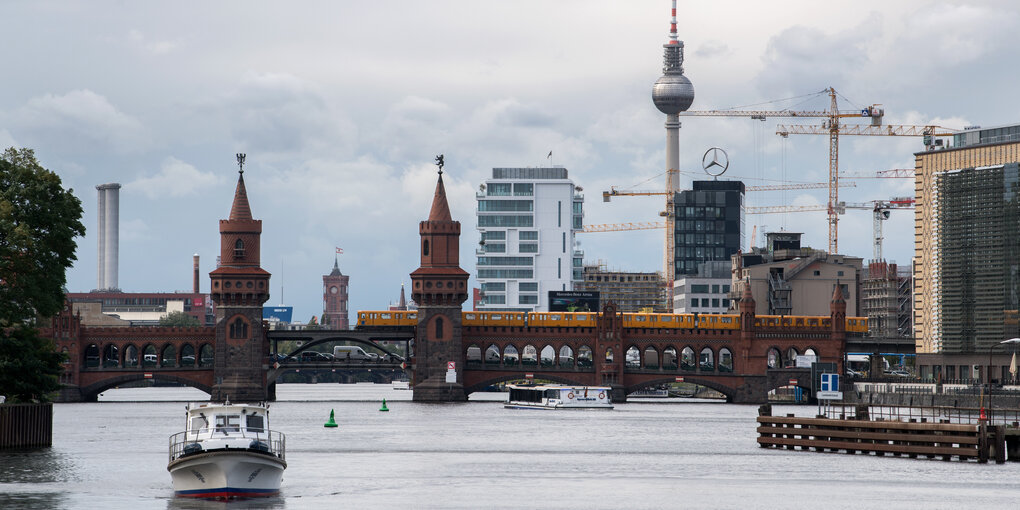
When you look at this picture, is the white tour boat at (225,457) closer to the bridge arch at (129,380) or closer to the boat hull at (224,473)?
the boat hull at (224,473)

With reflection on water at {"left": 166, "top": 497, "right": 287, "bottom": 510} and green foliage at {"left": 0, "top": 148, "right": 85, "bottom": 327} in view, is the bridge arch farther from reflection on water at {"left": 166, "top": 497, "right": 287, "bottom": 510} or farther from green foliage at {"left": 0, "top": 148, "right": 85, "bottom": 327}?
reflection on water at {"left": 166, "top": 497, "right": 287, "bottom": 510}

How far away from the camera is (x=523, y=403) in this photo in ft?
635

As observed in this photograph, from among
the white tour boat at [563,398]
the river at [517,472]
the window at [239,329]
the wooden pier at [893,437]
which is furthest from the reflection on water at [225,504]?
the window at [239,329]

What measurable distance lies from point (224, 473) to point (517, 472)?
83.0 ft

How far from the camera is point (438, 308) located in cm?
19825

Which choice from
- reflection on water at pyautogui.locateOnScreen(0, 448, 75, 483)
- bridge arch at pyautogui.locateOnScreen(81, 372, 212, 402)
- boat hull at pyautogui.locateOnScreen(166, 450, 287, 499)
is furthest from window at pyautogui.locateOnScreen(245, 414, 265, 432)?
bridge arch at pyautogui.locateOnScreen(81, 372, 212, 402)

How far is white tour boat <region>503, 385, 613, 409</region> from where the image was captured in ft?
618

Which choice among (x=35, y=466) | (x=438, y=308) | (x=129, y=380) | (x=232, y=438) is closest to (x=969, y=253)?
(x=438, y=308)

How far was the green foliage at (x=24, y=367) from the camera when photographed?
315 feet

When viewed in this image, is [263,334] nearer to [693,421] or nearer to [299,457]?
[693,421]

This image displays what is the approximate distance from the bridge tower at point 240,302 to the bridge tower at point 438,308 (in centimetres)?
1887

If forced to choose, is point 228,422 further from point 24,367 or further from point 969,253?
point 969,253

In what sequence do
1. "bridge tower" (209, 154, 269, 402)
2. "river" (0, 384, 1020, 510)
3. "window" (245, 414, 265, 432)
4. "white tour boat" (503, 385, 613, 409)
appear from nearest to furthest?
"window" (245, 414, 265, 432)
"river" (0, 384, 1020, 510)
"white tour boat" (503, 385, 613, 409)
"bridge tower" (209, 154, 269, 402)

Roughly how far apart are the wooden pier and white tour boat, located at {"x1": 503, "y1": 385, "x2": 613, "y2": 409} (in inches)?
2841
